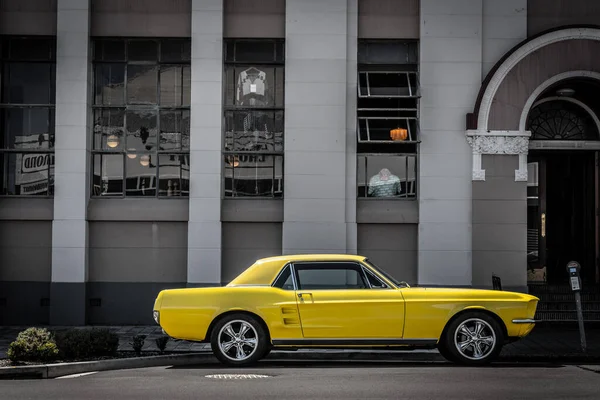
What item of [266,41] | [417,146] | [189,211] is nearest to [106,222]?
[189,211]

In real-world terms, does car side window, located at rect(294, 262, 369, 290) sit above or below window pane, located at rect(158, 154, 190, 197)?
below

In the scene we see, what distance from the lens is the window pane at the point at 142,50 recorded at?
17.0 meters

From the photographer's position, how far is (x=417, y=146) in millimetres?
16812

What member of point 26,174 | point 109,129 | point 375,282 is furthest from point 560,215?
point 26,174

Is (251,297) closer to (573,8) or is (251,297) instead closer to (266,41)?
(266,41)

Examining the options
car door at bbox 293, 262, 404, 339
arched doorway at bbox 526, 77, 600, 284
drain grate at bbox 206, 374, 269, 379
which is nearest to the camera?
drain grate at bbox 206, 374, 269, 379

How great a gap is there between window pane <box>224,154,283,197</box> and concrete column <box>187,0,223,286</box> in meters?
0.41

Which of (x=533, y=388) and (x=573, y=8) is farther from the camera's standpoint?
(x=573, y=8)

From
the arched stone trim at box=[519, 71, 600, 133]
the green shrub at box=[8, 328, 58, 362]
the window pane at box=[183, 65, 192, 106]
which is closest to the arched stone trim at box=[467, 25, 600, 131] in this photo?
the arched stone trim at box=[519, 71, 600, 133]

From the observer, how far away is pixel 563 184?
18.2 meters

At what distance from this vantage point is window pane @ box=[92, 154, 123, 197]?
16.9m

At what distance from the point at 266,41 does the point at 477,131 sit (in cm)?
464

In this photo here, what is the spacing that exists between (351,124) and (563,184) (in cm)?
512

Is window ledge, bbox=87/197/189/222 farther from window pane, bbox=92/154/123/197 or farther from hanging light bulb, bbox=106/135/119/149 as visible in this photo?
hanging light bulb, bbox=106/135/119/149
